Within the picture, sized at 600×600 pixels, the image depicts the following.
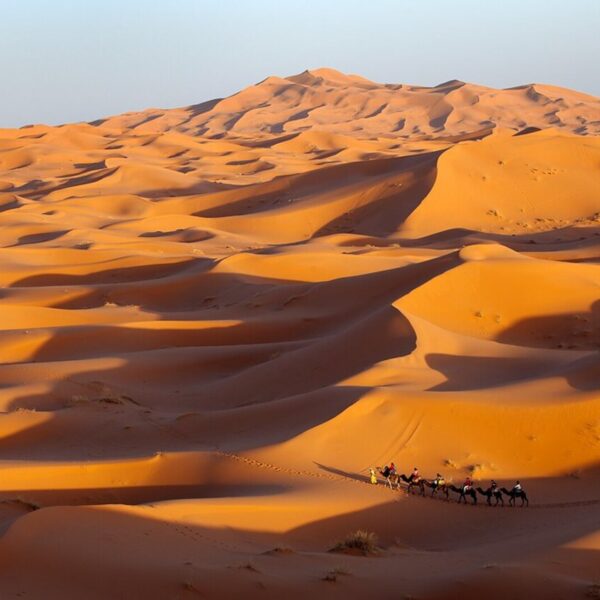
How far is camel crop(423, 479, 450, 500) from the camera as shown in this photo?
36.0 ft

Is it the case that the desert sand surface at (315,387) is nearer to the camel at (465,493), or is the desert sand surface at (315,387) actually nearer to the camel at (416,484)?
the camel at (465,493)

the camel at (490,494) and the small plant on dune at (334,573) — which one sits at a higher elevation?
the small plant on dune at (334,573)

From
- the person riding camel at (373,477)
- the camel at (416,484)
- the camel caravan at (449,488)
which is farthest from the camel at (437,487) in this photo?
the person riding camel at (373,477)

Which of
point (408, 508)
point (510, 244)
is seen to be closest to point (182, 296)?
point (510, 244)

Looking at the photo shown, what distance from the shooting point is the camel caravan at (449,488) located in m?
10.8

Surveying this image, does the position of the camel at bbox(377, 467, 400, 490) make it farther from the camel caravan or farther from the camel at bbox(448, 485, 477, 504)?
the camel at bbox(448, 485, 477, 504)

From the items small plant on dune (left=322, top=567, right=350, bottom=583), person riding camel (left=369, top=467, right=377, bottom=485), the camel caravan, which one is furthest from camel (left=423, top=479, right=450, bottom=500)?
small plant on dune (left=322, top=567, right=350, bottom=583)

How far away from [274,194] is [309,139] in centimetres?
2735

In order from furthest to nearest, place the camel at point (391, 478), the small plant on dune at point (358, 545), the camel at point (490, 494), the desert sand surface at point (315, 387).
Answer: the camel at point (391, 478)
the camel at point (490, 494)
the small plant on dune at point (358, 545)
the desert sand surface at point (315, 387)

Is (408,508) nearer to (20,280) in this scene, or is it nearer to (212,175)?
(20,280)

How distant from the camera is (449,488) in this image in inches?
443

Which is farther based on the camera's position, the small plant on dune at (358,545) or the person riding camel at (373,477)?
the person riding camel at (373,477)

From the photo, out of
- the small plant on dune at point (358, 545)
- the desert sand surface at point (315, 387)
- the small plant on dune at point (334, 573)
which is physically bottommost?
the desert sand surface at point (315, 387)

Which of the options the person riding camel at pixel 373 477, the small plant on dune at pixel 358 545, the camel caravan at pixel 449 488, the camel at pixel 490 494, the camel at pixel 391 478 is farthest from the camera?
the person riding camel at pixel 373 477
